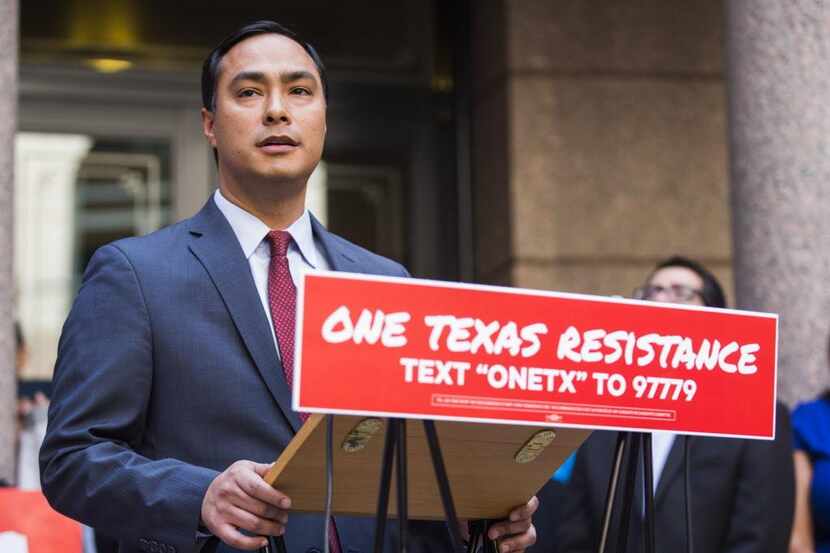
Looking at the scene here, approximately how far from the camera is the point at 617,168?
8.71 m

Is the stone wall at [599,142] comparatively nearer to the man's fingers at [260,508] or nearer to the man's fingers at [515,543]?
the man's fingers at [515,543]

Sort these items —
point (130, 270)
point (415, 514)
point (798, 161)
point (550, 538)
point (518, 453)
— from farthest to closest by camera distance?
point (798, 161), point (550, 538), point (130, 270), point (415, 514), point (518, 453)

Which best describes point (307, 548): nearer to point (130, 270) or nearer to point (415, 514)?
point (415, 514)

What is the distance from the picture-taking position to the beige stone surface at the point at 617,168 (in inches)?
337

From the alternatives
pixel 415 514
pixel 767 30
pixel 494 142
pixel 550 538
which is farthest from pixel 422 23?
pixel 415 514

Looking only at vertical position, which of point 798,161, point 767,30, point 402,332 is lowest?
point 402,332

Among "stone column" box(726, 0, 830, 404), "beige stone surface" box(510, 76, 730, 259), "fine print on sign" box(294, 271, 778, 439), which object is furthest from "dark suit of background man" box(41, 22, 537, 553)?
"beige stone surface" box(510, 76, 730, 259)

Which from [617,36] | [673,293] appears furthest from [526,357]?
[617,36]

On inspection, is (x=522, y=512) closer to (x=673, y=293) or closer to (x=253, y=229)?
(x=253, y=229)

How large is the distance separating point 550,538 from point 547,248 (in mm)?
2807

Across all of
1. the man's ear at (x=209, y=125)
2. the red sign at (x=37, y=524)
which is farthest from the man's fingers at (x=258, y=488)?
the red sign at (x=37, y=524)

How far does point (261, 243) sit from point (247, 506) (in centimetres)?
86

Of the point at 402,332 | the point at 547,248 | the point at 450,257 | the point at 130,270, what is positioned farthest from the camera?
the point at 450,257

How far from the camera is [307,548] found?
10.1 ft
